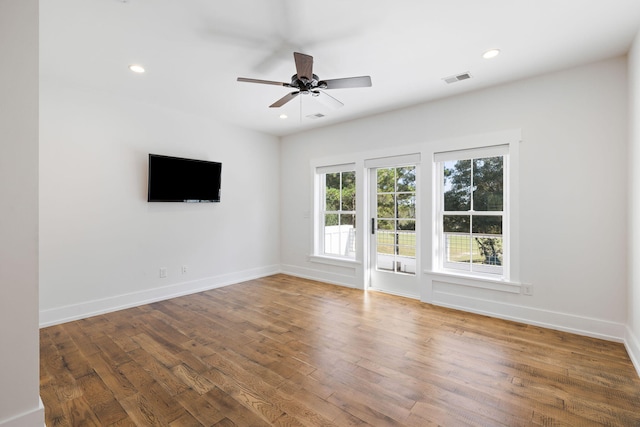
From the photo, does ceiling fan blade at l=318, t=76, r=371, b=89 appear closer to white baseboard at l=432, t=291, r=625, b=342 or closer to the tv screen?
the tv screen

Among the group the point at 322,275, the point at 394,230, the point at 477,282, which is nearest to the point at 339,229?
the point at 322,275

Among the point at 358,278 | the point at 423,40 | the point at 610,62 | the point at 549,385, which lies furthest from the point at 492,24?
the point at 358,278

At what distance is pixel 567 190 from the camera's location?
3.05m

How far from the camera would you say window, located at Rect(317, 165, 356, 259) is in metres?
5.03

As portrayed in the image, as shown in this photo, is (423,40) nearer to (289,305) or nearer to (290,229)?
(289,305)

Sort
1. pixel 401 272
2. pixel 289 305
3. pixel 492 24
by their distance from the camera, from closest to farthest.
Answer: pixel 492 24, pixel 289 305, pixel 401 272

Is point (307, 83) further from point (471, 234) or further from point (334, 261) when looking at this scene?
point (334, 261)

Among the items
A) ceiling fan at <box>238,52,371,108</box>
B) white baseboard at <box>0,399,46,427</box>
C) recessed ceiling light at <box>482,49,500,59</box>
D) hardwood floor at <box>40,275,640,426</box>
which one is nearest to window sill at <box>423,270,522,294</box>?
hardwood floor at <box>40,275,640,426</box>

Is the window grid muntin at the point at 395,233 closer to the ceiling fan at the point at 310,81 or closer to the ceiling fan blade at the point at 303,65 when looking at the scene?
the ceiling fan at the point at 310,81

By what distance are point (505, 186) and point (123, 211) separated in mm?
4936

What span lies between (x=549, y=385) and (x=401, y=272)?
2.35 meters

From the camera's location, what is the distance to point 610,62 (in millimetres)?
2854

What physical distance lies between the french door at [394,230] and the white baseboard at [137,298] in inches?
92.9

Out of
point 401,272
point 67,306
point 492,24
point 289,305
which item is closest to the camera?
point 492,24
